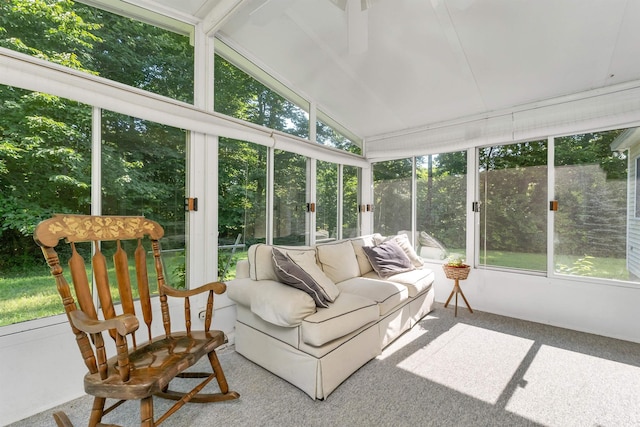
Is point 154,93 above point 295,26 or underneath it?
underneath

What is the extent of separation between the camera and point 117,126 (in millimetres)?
1921

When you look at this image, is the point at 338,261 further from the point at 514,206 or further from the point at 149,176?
the point at 514,206

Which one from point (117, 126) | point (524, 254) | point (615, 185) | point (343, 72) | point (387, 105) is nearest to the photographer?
point (117, 126)

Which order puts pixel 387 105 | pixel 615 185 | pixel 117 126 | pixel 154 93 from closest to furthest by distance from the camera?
pixel 117 126 → pixel 154 93 → pixel 615 185 → pixel 387 105

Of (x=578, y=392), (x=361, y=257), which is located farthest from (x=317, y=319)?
(x=578, y=392)

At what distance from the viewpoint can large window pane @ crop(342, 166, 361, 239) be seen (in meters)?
4.07

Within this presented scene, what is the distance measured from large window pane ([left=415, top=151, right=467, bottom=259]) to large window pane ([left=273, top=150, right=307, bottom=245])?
1.68 metres

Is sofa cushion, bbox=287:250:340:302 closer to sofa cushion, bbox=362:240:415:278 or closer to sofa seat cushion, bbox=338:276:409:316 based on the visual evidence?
sofa seat cushion, bbox=338:276:409:316

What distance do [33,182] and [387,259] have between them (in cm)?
291

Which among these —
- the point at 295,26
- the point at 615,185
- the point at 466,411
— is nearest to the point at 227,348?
the point at 466,411

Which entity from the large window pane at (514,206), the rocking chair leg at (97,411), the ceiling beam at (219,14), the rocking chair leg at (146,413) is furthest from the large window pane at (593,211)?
the rocking chair leg at (97,411)

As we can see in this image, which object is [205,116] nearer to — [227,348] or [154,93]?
[154,93]

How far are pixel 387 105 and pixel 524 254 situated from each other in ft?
Answer: 7.71

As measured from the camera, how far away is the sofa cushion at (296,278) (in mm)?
1943
